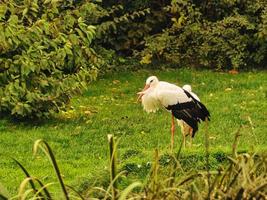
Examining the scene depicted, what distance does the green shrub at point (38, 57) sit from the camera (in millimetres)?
10031

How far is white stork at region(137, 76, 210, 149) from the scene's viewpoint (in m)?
8.20

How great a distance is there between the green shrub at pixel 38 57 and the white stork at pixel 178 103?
206 cm

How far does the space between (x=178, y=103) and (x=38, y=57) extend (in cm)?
274

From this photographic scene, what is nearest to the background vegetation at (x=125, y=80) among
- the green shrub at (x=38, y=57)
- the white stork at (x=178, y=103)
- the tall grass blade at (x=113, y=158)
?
the green shrub at (x=38, y=57)

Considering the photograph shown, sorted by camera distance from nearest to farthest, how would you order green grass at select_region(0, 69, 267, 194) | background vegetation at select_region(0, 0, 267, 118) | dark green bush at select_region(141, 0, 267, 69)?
green grass at select_region(0, 69, 267, 194), background vegetation at select_region(0, 0, 267, 118), dark green bush at select_region(141, 0, 267, 69)

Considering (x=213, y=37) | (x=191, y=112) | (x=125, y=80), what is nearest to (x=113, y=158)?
(x=191, y=112)

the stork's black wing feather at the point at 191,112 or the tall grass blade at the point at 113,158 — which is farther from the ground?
the tall grass blade at the point at 113,158

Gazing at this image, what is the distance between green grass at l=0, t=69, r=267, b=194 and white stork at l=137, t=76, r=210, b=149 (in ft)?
1.06

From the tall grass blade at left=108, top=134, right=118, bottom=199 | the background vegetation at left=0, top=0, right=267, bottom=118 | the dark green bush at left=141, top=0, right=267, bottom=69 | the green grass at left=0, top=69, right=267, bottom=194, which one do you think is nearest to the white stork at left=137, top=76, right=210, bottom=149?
the green grass at left=0, top=69, right=267, bottom=194

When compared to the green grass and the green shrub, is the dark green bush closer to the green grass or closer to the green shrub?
the green grass

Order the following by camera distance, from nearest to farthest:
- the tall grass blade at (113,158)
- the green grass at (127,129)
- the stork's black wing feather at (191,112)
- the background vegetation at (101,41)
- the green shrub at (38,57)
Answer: the tall grass blade at (113,158), the green grass at (127,129), the stork's black wing feather at (191,112), the green shrub at (38,57), the background vegetation at (101,41)

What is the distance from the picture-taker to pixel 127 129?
32.5 ft

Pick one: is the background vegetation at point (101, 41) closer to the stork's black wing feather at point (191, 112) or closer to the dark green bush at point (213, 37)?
the dark green bush at point (213, 37)

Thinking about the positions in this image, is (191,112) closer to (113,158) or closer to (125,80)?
(113,158)
